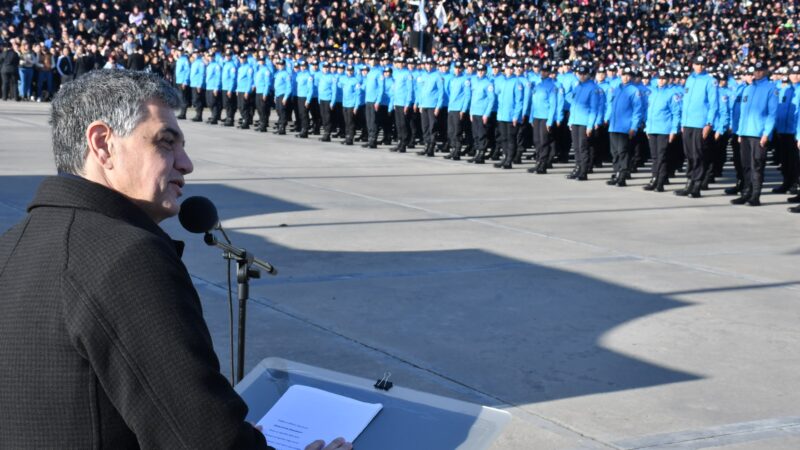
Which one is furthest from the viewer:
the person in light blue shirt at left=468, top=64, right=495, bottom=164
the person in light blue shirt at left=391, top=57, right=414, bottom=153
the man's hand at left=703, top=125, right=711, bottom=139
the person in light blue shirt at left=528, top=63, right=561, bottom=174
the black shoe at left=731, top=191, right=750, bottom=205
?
the person in light blue shirt at left=391, top=57, right=414, bottom=153

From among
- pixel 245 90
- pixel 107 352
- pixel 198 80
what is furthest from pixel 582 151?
pixel 107 352

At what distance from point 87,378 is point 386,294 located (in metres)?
6.10

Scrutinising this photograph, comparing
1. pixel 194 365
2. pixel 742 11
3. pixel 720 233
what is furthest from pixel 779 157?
pixel 742 11

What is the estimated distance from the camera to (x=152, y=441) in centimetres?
171

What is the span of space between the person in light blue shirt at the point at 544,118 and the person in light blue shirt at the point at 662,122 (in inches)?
85.6

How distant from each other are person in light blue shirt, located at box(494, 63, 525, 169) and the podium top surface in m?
15.4

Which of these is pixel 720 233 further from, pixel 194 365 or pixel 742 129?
pixel 194 365

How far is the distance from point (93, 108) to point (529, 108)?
53.9ft

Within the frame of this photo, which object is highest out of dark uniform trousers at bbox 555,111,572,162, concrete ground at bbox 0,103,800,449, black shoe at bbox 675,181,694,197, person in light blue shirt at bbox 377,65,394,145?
person in light blue shirt at bbox 377,65,394,145

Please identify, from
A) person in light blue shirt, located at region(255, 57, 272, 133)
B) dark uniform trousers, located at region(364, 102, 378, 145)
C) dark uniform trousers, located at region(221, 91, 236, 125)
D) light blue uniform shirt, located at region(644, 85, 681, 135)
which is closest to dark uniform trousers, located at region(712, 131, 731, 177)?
light blue uniform shirt, located at region(644, 85, 681, 135)

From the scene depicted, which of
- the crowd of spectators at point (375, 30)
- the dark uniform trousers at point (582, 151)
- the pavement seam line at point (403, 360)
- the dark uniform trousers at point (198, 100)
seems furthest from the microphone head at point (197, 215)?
the crowd of spectators at point (375, 30)

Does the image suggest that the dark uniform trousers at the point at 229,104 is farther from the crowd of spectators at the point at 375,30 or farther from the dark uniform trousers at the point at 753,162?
the dark uniform trousers at the point at 753,162

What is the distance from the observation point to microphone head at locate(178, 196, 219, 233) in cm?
278

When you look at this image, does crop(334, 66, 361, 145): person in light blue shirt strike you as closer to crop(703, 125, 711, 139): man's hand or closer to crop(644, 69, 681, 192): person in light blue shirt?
crop(644, 69, 681, 192): person in light blue shirt
